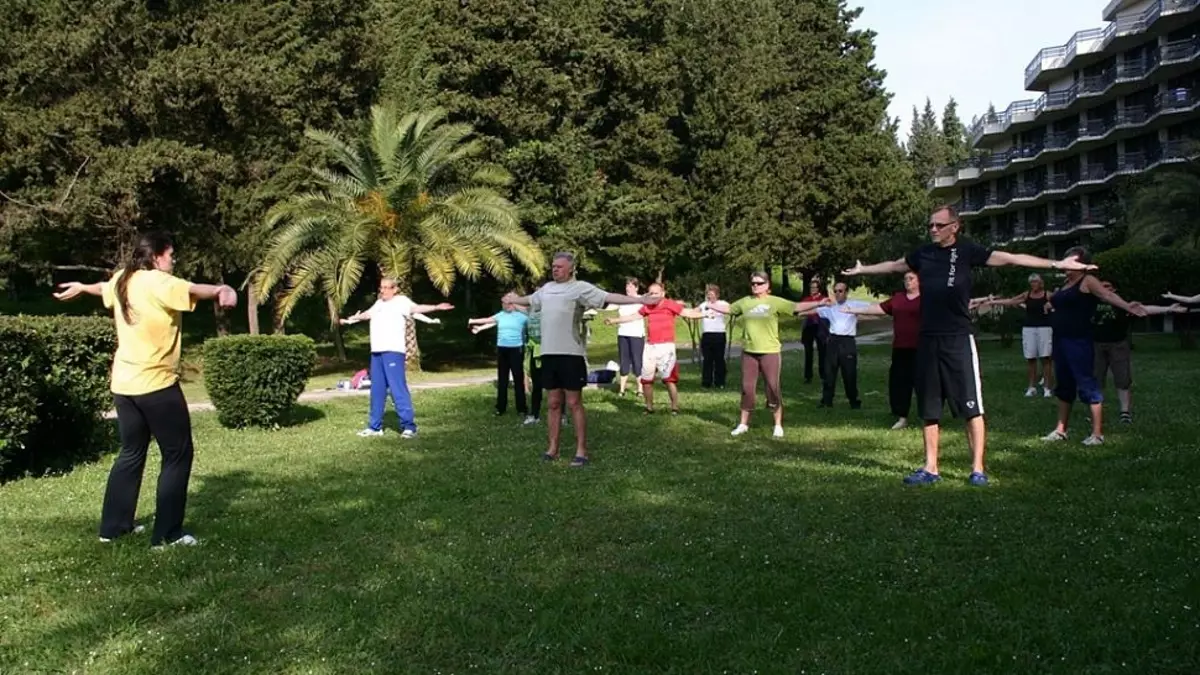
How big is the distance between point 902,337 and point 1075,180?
51156 mm

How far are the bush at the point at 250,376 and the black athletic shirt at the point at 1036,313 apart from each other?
1049cm

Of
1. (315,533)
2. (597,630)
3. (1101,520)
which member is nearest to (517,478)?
(315,533)

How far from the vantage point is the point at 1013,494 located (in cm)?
680

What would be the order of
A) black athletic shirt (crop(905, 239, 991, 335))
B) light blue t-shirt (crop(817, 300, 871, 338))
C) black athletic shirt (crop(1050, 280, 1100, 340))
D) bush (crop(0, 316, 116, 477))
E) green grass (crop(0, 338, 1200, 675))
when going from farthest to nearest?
light blue t-shirt (crop(817, 300, 871, 338)) → black athletic shirt (crop(1050, 280, 1100, 340)) → bush (crop(0, 316, 116, 477)) → black athletic shirt (crop(905, 239, 991, 335)) → green grass (crop(0, 338, 1200, 675))

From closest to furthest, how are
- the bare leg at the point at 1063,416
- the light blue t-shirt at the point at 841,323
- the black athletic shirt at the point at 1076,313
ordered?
the black athletic shirt at the point at 1076,313, the bare leg at the point at 1063,416, the light blue t-shirt at the point at 841,323

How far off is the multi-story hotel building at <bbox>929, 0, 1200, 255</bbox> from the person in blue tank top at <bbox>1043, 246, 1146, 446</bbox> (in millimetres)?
37138

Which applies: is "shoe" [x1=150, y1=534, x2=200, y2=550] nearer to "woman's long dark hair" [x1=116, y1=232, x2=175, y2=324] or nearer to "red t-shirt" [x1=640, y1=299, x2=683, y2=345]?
"woman's long dark hair" [x1=116, y1=232, x2=175, y2=324]

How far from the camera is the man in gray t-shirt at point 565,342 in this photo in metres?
8.84

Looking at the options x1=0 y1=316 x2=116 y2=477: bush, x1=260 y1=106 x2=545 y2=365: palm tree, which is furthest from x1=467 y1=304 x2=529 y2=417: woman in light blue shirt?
x1=260 y1=106 x2=545 y2=365: palm tree

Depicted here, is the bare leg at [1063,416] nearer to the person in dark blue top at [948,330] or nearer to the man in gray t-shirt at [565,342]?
the person in dark blue top at [948,330]

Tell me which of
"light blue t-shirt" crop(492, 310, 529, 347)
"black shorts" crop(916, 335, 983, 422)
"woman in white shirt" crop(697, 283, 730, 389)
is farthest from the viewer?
"woman in white shirt" crop(697, 283, 730, 389)

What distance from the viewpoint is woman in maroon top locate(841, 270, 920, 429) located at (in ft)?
35.3

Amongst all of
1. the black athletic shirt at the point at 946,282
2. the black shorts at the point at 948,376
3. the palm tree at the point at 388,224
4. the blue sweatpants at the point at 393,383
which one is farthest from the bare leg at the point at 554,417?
the palm tree at the point at 388,224

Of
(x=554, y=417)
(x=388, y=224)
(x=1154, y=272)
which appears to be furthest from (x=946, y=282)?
(x=1154, y=272)
